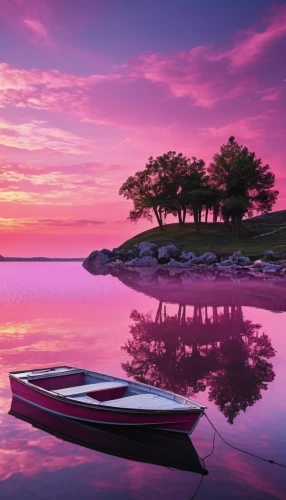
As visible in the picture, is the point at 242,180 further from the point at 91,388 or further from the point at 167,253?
the point at 91,388

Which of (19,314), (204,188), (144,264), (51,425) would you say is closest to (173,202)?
(204,188)

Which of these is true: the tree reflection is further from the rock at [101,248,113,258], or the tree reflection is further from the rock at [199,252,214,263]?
the rock at [101,248,113,258]

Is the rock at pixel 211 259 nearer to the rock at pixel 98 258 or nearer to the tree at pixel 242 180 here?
the tree at pixel 242 180

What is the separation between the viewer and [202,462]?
11719mm

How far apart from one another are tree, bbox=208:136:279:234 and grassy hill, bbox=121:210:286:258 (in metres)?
5.40

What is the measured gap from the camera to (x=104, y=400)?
1535 centimetres

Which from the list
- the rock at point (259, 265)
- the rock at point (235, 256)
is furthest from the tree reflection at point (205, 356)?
the rock at point (235, 256)

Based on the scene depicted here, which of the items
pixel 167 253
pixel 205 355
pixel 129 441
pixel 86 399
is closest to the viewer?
pixel 129 441

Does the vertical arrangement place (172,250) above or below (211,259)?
above

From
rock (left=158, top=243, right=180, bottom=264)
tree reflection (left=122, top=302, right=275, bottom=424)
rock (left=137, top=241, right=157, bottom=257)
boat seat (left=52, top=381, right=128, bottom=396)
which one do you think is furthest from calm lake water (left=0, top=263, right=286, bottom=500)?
rock (left=137, top=241, right=157, bottom=257)

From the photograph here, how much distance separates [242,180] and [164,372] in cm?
10800

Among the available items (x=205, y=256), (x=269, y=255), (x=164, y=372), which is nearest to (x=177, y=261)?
(x=205, y=256)

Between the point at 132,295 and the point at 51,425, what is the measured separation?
34.5 m

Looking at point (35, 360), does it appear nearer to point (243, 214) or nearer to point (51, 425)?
point (51, 425)
